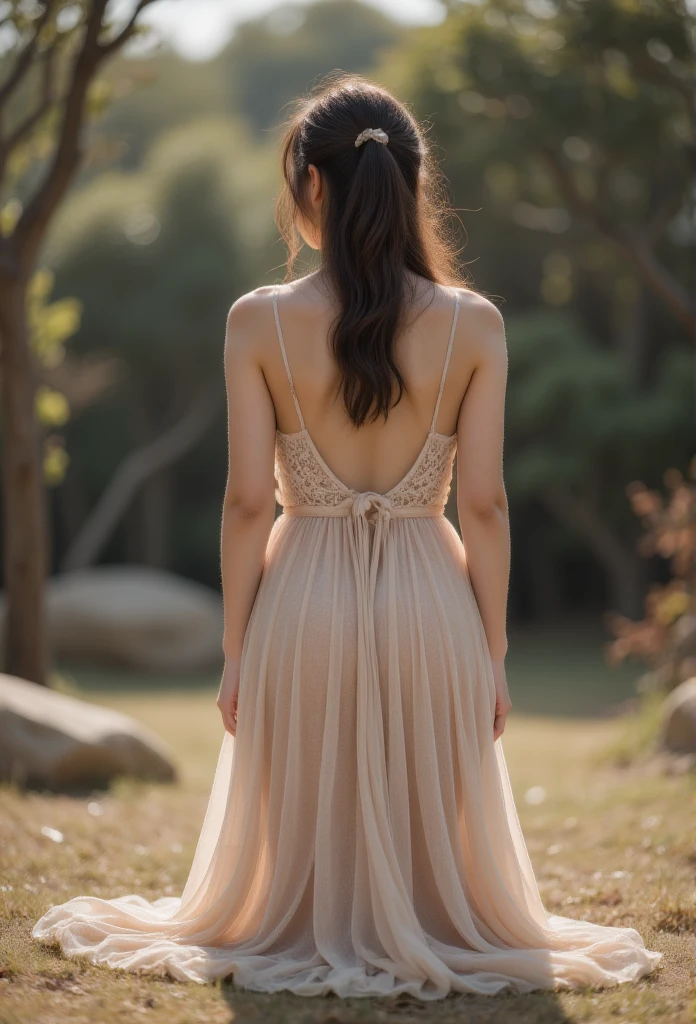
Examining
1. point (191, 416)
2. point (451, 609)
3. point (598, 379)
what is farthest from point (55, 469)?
point (191, 416)

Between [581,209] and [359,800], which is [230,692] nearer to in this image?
[359,800]

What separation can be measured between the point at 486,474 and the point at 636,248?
244 inches

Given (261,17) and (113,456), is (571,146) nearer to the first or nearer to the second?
(113,456)

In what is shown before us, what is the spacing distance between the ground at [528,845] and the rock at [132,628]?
6.15m

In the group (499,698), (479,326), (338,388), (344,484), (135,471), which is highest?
(135,471)

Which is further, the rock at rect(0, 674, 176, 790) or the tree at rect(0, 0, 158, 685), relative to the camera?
the tree at rect(0, 0, 158, 685)

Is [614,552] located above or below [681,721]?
above

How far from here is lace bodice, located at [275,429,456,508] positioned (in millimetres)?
2979

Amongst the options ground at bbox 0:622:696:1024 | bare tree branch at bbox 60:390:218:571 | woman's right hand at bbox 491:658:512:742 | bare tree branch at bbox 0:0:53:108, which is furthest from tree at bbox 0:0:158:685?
bare tree branch at bbox 60:390:218:571

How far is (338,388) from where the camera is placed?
113 inches

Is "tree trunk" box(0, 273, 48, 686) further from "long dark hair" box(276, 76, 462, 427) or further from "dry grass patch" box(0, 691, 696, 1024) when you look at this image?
"long dark hair" box(276, 76, 462, 427)

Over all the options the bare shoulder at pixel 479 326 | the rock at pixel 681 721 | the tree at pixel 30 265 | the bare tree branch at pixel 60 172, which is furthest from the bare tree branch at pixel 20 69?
the rock at pixel 681 721

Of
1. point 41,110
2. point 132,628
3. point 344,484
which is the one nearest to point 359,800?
point 344,484

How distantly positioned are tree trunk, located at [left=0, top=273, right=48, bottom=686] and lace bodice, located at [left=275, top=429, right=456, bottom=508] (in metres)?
3.92
